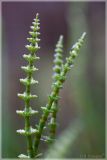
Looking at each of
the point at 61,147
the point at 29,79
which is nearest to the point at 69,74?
the point at 61,147

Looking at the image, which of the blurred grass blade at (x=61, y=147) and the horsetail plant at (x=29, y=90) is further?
the blurred grass blade at (x=61, y=147)

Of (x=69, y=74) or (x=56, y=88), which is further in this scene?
(x=69, y=74)

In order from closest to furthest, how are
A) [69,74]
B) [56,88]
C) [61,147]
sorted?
[56,88] < [61,147] < [69,74]

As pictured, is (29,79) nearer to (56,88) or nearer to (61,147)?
(56,88)

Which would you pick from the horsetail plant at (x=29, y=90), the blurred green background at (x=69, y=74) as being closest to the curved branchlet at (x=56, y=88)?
the horsetail plant at (x=29, y=90)

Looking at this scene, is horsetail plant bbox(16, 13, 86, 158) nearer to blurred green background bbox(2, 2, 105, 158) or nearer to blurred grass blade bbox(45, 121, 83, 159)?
blurred grass blade bbox(45, 121, 83, 159)

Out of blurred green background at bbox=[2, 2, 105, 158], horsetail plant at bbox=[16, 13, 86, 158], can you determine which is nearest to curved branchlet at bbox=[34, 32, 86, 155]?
horsetail plant at bbox=[16, 13, 86, 158]

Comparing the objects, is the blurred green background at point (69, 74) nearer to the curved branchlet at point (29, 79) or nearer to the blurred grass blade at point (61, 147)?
the blurred grass blade at point (61, 147)

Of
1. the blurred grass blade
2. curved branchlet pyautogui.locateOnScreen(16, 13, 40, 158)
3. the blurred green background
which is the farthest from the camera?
the blurred green background

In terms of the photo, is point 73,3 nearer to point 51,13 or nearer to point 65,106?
point 65,106
